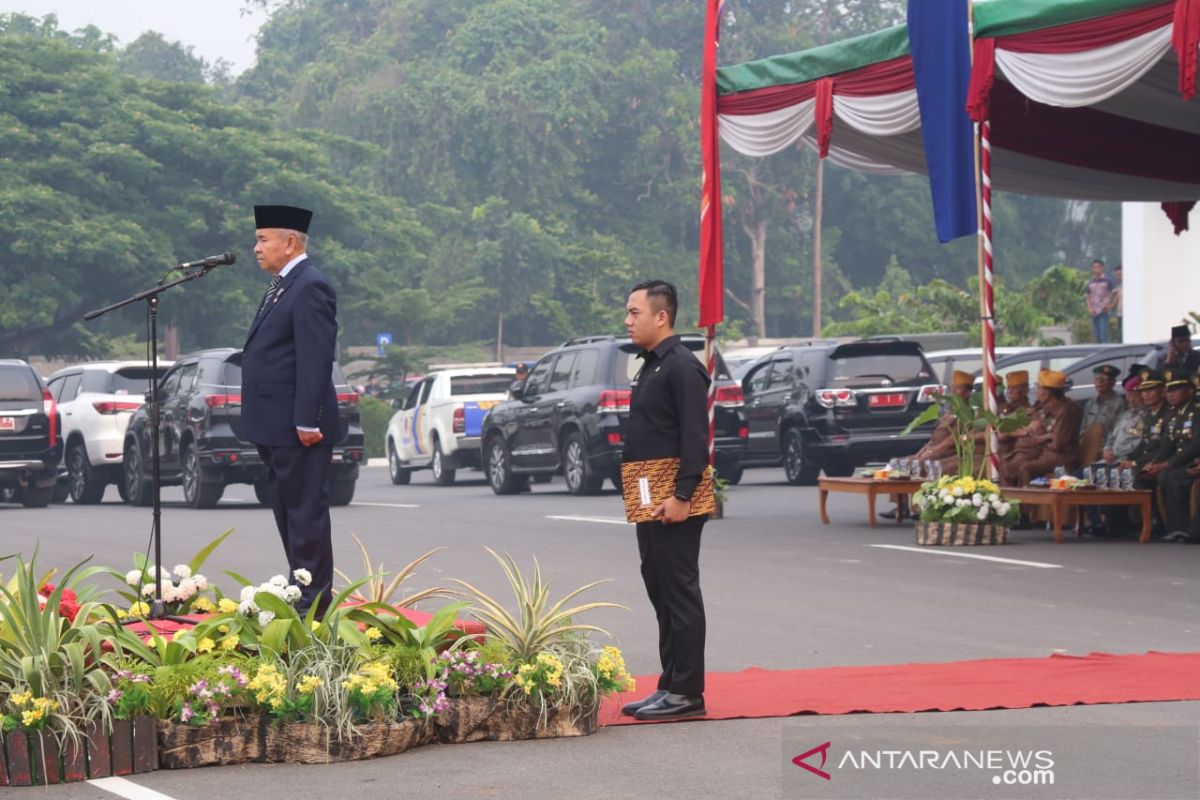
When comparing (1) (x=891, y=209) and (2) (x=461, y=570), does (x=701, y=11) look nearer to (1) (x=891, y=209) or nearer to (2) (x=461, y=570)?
(1) (x=891, y=209)

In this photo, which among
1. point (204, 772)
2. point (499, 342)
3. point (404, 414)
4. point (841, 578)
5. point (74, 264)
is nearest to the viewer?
point (204, 772)

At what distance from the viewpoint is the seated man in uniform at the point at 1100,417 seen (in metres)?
19.1

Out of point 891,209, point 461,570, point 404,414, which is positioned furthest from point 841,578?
point 891,209

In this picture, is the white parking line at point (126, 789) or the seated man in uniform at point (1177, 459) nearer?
the white parking line at point (126, 789)

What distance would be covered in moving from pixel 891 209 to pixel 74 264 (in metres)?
32.3

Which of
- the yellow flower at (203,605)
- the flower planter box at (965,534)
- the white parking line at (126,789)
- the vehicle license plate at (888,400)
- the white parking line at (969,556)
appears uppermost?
the vehicle license plate at (888,400)

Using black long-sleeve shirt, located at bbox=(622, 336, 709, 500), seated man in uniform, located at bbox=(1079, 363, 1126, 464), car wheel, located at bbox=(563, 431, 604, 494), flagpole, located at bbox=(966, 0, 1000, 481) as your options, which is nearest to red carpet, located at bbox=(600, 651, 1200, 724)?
black long-sleeve shirt, located at bbox=(622, 336, 709, 500)

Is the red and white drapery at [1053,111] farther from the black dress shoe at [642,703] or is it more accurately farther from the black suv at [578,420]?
the black dress shoe at [642,703]

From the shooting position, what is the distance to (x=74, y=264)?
5181 centimetres

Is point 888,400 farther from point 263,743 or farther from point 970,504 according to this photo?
point 263,743

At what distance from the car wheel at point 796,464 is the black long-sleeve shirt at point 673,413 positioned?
1814 centimetres

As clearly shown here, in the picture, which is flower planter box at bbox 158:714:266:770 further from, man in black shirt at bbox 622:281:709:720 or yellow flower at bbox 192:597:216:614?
man in black shirt at bbox 622:281:709:720

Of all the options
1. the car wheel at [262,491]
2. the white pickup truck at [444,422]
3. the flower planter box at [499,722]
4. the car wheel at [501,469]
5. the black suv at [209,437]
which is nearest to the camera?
the flower planter box at [499,722]

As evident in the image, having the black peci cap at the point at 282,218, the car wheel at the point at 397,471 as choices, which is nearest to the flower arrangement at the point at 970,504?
the black peci cap at the point at 282,218
